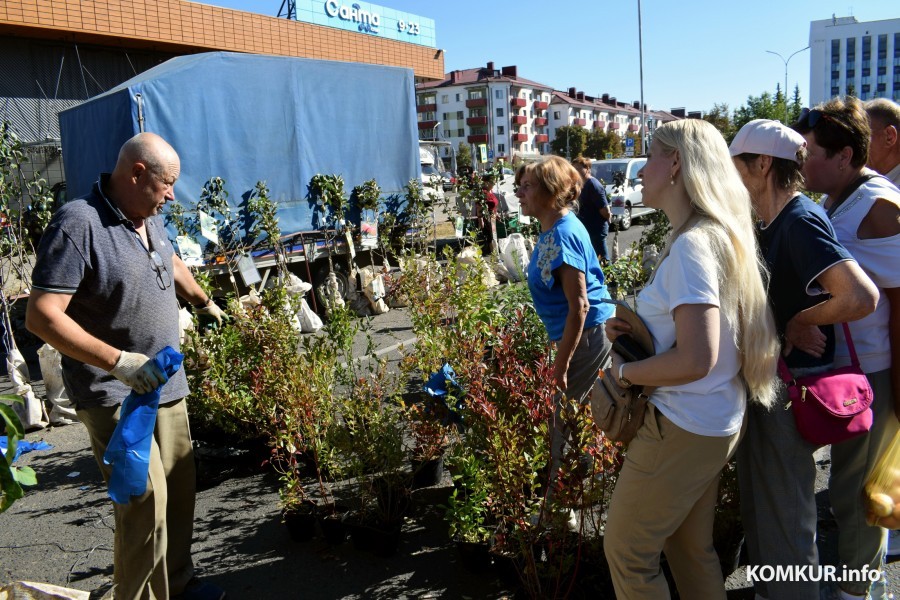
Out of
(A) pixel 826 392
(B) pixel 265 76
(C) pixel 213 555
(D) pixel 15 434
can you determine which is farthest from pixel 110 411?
(B) pixel 265 76

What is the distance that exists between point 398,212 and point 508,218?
4.55 meters

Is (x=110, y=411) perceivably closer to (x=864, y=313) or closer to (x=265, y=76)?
(x=864, y=313)

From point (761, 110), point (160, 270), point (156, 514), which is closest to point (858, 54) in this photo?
point (761, 110)

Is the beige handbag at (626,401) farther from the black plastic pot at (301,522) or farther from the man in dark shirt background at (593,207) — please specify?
the man in dark shirt background at (593,207)

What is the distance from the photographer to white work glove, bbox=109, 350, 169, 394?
2.49 m

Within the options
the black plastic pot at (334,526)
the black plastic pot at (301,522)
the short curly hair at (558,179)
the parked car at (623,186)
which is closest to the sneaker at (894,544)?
the short curly hair at (558,179)

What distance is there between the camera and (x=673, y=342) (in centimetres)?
207

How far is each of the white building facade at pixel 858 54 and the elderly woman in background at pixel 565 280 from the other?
14293 centimetres

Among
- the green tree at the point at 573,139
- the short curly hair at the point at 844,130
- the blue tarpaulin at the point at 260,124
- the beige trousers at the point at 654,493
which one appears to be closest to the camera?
→ the beige trousers at the point at 654,493

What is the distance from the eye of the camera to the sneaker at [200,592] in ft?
9.85

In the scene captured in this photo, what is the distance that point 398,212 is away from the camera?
11.3 meters

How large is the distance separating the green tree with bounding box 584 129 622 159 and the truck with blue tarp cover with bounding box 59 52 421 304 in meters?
67.7

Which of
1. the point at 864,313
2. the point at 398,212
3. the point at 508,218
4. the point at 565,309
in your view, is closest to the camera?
the point at 864,313

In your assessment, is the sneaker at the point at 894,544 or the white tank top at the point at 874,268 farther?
the sneaker at the point at 894,544
